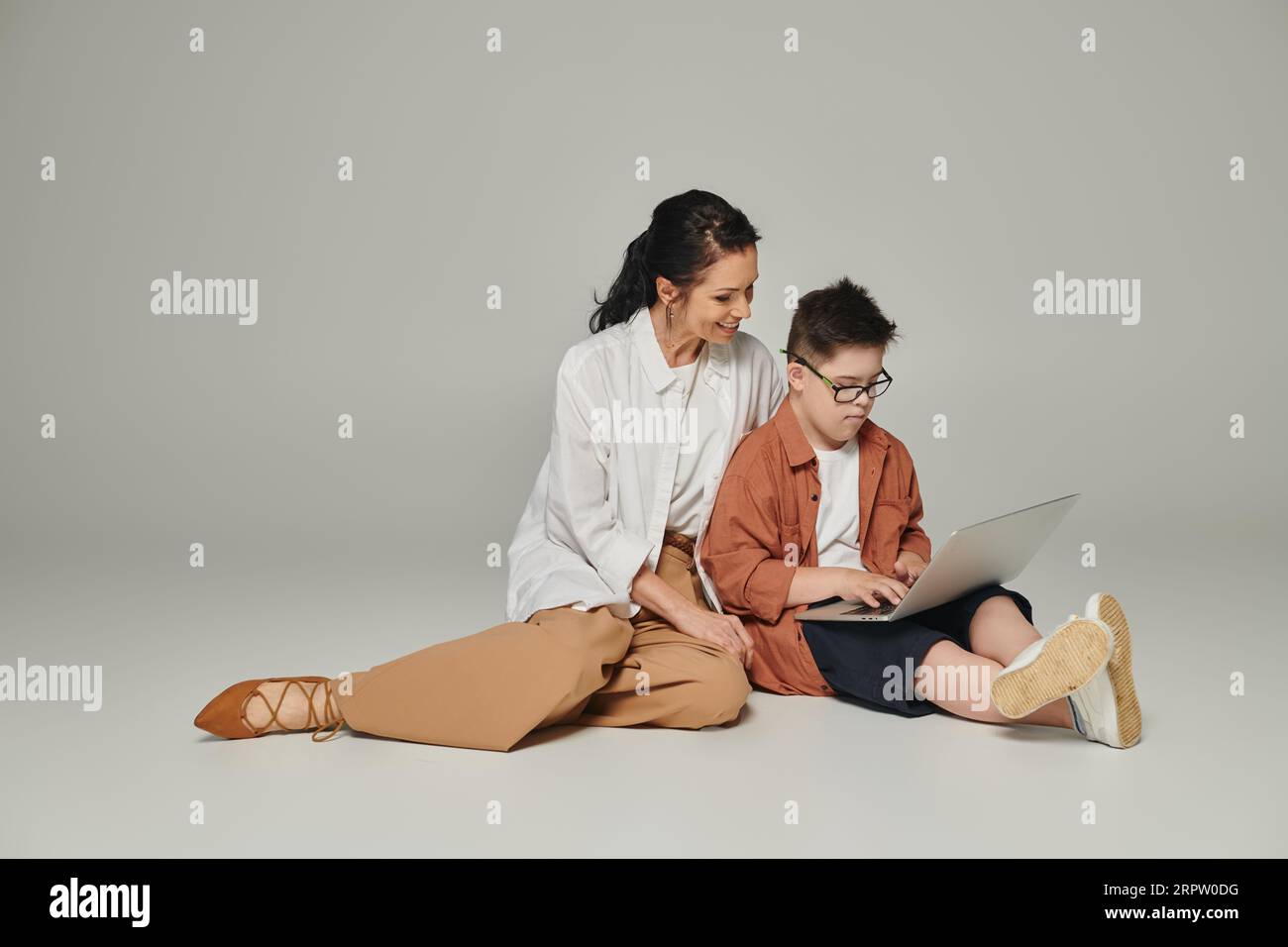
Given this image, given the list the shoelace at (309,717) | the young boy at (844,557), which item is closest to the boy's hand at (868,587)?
the young boy at (844,557)

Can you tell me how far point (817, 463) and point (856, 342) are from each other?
34cm

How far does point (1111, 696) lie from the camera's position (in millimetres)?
2996

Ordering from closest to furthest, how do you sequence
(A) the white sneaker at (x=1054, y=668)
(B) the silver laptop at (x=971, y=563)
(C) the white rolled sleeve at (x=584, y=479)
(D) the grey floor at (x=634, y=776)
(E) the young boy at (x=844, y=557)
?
1. (D) the grey floor at (x=634, y=776)
2. (A) the white sneaker at (x=1054, y=668)
3. (B) the silver laptop at (x=971, y=563)
4. (E) the young boy at (x=844, y=557)
5. (C) the white rolled sleeve at (x=584, y=479)

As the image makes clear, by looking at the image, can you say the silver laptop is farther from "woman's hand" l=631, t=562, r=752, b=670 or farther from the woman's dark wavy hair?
the woman's dark wavy hair

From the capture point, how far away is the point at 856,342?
→ 3412 mm

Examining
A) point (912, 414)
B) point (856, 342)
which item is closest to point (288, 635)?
point (856, 342)

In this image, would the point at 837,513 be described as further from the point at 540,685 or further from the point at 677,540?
the point at 540,685

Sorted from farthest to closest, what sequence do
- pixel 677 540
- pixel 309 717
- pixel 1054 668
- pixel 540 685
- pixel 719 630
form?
1. pixel 677 540
2. pixel 719 630
3. pixel 309 717
4. pixel 540 685
5. pixel 1054 668

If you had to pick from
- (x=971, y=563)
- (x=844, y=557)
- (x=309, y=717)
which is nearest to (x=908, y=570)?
(x=844, y=557)

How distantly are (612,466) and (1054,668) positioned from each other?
1.25m

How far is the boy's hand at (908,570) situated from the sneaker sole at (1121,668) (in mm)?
626

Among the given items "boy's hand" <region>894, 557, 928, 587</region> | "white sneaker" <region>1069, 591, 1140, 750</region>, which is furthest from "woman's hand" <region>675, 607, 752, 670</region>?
"white sneaker" <region>1069, 591, 1140, 750</region>

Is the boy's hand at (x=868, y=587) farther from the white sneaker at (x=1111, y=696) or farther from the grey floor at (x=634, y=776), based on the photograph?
the white sneaker at (x=1111, y=696)

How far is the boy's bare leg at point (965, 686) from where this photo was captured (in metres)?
3.17
